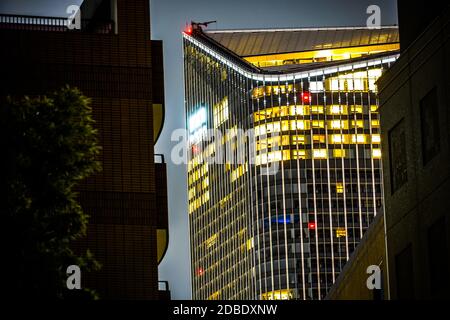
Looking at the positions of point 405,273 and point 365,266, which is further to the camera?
point 365,266

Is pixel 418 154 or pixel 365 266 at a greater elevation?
pixel 418 154

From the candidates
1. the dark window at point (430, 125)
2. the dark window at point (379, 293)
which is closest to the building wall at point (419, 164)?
the dark window at point (430, 125)

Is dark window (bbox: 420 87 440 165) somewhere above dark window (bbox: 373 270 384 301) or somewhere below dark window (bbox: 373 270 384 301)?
above

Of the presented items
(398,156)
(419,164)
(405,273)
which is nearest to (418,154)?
(419,164)

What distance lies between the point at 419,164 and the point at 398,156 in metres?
2.71

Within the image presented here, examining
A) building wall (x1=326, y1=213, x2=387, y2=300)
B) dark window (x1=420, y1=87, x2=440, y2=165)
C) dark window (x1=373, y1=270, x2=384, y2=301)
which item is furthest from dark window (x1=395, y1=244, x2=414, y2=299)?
building wall (x1=326, y1=213, x2=387, y2=300)

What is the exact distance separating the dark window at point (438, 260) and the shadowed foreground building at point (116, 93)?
46.0ft

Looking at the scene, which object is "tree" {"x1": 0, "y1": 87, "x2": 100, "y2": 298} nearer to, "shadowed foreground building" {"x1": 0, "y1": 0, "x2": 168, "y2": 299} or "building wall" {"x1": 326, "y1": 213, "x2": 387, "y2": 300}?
"shadowed foreground building" {"x1": 0, "y1": 0, "x2": 168, "y2": 299}

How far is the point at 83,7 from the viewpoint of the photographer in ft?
193

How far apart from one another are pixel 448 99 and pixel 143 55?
19071 mm

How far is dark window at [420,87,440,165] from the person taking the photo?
34.3 metres

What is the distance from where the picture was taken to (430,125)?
34.8 m

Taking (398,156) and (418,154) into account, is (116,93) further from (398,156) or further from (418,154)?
(418,154)
